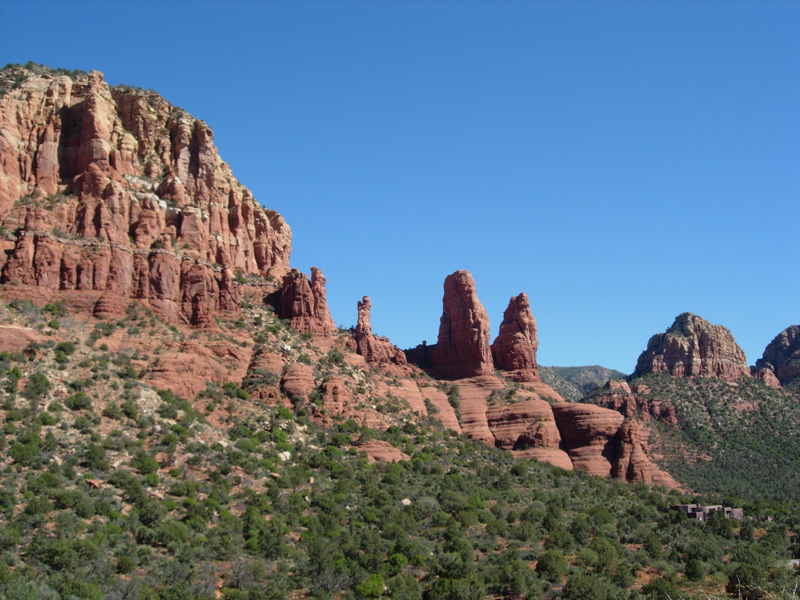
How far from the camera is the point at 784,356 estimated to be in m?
143

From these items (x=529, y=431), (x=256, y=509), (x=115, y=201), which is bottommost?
(x=256, y=509)

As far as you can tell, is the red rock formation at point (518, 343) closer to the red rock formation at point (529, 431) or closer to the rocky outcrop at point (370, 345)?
the red rock formation at point (529, 431)

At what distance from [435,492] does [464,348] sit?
3410cm

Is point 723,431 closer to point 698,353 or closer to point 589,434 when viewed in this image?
point 698,353

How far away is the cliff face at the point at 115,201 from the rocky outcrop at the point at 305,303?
595 cm

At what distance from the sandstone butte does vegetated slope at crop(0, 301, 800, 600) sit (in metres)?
1.63

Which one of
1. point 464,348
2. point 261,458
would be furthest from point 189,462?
point 464,348

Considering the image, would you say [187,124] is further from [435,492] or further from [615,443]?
[615,443]

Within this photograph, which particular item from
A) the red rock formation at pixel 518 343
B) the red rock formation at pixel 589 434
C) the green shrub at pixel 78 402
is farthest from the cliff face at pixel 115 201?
the red rock formation at pixel 589 434

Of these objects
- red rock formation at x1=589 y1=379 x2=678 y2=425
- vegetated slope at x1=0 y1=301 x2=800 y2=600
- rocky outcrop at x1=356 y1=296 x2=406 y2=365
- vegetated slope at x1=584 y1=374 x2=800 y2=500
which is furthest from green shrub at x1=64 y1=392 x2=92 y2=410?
red rock formation at x1=589 y1=379 x2=678 y2=425

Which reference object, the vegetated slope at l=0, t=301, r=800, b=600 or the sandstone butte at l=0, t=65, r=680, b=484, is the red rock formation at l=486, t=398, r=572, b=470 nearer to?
the sandstone butte at l=0, t=65, r=680, b=484

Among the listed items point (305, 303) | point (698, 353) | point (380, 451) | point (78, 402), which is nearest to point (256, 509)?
point (78, 402)

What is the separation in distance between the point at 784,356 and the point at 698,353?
22932mm

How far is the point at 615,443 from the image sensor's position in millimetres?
87500
